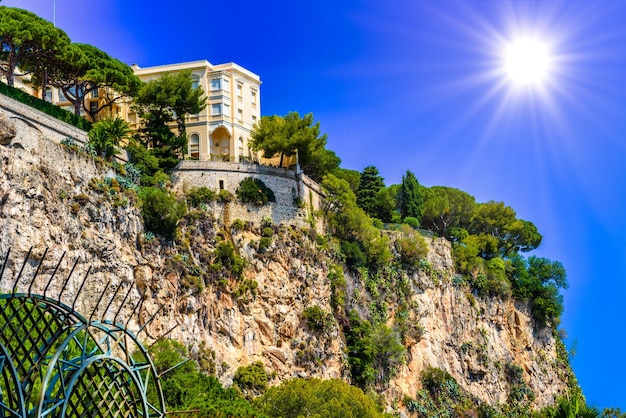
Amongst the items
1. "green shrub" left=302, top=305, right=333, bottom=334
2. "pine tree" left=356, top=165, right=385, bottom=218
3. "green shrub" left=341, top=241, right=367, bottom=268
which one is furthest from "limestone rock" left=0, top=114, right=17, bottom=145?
"pine tree" left=356, top=165, right=385, bottom=218

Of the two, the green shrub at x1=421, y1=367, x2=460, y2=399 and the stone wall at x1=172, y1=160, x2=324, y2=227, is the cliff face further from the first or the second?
the stone wall at x1=172, y1=160, x2=324, y2=227

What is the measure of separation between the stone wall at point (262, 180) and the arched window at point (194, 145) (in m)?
5.69

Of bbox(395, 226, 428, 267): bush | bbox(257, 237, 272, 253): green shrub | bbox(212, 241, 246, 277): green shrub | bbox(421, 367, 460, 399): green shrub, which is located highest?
bbox(395, 226, 428, 267): bush

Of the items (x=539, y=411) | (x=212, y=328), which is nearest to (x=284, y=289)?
(x=212, y=328)

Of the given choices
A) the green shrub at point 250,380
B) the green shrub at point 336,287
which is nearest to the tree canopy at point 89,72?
the green shrub at point 336,287

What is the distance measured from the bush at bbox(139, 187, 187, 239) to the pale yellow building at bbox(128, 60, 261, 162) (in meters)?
9.82

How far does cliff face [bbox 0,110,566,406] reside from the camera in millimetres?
32500

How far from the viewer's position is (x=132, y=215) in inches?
1480

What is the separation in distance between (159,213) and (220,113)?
44.7 feet

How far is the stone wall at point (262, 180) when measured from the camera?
43344 millimetres

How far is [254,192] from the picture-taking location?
145 feet

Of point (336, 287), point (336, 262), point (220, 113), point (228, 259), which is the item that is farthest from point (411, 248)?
Result: point (228, 259)

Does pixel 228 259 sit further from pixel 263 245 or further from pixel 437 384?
pixel 437 384

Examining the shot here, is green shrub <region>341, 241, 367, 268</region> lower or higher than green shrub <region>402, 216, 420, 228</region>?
lower
